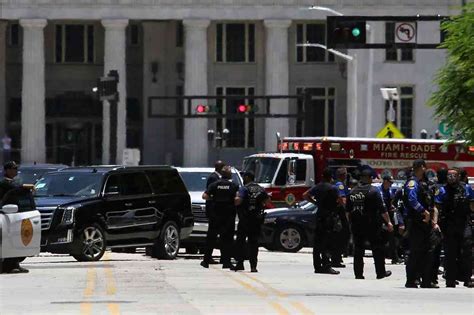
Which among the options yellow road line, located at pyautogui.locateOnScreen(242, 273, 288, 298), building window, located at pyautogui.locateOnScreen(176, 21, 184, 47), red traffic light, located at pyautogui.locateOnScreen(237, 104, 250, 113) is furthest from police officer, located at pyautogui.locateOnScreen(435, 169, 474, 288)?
building window, located at pyautogui.locateOnScreen(176, 21, 184, 47)

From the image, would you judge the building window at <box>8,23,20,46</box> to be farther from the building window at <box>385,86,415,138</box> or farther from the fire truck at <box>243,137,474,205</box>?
the fire truck at <box>243,137,474,205</box>

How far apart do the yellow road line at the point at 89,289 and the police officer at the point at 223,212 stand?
87.0 inches

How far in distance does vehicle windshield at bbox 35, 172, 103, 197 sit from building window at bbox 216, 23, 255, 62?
6171cm

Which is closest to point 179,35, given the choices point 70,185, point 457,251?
point 70,185

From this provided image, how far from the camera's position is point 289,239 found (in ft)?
129

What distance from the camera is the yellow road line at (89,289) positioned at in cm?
1852

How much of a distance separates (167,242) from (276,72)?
189ft

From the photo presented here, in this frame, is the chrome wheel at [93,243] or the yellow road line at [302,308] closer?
the yellow road line at [302,308]

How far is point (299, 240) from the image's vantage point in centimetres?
3922

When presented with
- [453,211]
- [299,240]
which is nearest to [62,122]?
[299,240]

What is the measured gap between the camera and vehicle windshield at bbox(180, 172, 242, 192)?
37.5 m

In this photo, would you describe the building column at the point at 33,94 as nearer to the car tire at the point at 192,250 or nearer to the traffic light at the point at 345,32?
the traffic light at the point at 345,32

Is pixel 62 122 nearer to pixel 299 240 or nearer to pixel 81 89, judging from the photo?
pixel 81 89

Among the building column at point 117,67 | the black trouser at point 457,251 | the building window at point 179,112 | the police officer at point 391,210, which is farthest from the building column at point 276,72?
the black trouser at point 457,251
